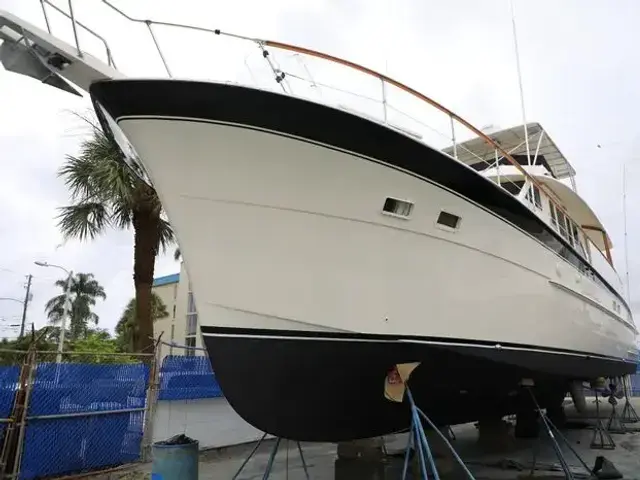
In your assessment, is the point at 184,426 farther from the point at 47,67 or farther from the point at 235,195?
the point at 47,67

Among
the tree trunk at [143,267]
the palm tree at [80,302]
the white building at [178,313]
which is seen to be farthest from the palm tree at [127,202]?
the palm tree at [80,302]

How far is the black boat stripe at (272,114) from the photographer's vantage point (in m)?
3.60

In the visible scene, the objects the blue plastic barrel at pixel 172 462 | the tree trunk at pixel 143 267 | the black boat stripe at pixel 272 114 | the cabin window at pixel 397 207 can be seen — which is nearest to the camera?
the black boat stripe at pixel 272 114

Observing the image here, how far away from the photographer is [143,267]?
9.55 m

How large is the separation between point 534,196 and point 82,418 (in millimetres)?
5858

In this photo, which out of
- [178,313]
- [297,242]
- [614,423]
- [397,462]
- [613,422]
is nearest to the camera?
[297,242]

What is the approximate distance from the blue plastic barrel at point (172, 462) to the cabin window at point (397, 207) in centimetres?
283

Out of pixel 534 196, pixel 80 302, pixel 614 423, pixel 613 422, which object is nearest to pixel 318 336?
pixel 534 196

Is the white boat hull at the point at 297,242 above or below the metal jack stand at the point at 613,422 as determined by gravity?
above

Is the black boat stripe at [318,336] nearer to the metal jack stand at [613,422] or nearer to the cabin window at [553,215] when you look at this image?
the cabin window at [553,215]

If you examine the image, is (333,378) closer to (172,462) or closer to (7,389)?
(172,462)

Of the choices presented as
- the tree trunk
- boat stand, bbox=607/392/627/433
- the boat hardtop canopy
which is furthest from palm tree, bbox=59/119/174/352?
boat stand, bbox=607/392/627/433

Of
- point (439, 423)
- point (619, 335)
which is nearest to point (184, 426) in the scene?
point (439, 423)

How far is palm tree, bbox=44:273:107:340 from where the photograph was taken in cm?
4150
